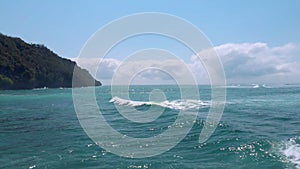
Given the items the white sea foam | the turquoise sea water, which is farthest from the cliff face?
the white sea foam

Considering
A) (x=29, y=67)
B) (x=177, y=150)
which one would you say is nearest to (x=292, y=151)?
(x=177, y=150)

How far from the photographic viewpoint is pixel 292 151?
503 inches

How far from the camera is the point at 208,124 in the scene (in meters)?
20.5

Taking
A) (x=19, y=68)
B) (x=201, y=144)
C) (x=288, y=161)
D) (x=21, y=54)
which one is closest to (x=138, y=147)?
(x=201, y=144)

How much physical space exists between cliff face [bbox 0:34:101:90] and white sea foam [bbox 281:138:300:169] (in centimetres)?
8190

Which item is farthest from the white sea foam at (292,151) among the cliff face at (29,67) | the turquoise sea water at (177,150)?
the cliff face at (29,67)

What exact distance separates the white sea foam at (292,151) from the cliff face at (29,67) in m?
81.9

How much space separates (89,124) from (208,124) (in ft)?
29.5

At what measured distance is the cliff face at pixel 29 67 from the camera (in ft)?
353

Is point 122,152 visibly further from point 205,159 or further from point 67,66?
point 67,66

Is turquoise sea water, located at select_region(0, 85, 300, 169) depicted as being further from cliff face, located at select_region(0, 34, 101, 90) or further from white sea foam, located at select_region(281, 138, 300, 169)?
cliff face, located at select_region(0, 34, 101, 90)

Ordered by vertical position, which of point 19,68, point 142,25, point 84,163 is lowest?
point 84,163

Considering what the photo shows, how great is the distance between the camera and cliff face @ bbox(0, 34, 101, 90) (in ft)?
353

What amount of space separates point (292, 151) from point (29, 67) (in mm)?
118490
